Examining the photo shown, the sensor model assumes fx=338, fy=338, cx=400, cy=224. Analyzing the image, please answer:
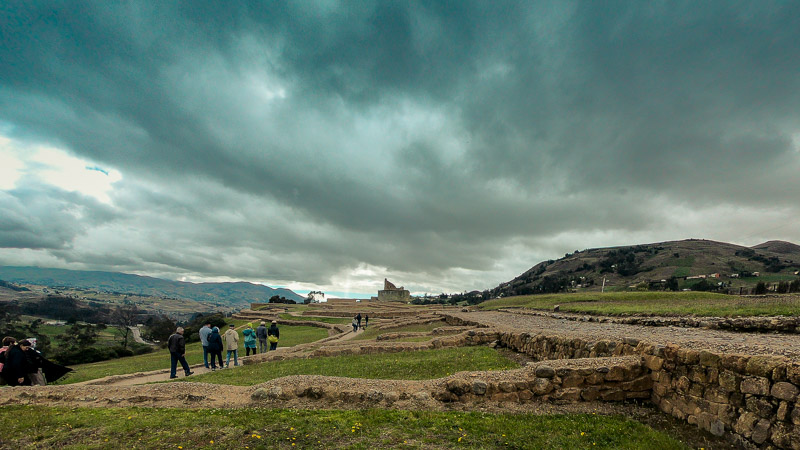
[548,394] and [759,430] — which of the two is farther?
[548,394]

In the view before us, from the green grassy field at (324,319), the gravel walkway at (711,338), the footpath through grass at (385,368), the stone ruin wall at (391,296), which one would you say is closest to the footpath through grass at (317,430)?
the gravel walkway at (711,338)

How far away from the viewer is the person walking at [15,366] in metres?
13.9

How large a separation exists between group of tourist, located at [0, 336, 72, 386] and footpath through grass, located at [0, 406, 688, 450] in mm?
5560

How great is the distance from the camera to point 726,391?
805cm

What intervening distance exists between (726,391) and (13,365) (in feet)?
80.4

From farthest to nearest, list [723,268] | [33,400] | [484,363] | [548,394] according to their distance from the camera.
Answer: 1. [723,268]
2. [484,363]
3. [33,400]
4. [548,394]

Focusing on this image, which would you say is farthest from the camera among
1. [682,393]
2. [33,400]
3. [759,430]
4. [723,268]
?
[723,268]

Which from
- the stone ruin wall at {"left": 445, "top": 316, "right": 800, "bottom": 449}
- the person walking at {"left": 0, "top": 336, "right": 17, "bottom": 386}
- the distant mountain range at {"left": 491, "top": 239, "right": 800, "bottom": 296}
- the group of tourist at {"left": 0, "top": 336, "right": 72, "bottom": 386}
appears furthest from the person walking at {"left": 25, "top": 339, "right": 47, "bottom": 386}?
the distant mountain range at {"left": 491, "top": 239, "right": 800, "bottom": 296}

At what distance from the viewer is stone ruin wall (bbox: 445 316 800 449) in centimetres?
700

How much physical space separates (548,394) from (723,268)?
7552 inches

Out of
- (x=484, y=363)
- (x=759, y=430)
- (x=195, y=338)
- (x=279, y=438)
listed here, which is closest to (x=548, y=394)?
(x=759, y=430)

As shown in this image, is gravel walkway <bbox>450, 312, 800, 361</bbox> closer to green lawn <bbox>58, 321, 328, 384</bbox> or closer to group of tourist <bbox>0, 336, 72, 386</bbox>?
group of tourist <bbox>0, 336, 72, 386</bbox>

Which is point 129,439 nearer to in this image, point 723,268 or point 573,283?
point 573,283

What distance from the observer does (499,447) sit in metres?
7.78
